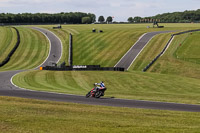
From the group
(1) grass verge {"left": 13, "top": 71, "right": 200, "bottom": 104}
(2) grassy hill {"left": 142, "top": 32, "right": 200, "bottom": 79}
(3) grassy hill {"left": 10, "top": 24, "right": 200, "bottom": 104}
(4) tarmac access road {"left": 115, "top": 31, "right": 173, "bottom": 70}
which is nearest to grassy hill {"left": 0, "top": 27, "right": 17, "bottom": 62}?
(3) grassy hill {"left": 10, "top": 24, "right": 200, "bottom": 104}

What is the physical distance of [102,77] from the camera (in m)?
52.4

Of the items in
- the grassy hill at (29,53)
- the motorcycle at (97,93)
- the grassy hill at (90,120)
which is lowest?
the grassy hill at (29,53)

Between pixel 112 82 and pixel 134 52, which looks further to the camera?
pixel 134 52

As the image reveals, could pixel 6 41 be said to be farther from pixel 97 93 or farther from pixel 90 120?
pixel 90 120

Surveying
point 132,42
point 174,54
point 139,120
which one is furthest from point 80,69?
point 139,120

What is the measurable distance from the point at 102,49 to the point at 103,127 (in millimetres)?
71919

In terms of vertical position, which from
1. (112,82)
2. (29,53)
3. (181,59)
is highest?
(181,59)

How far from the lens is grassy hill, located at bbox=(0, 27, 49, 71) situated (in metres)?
78.9

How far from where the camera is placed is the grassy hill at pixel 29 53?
78.9 metres

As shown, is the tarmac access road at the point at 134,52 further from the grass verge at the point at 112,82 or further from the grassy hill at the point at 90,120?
the grassy hill at the point at 90,120

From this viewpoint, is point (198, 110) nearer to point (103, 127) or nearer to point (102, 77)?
point (103, 127)

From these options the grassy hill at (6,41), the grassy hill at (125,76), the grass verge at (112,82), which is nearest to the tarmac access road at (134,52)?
the grassy hill at (125,76)

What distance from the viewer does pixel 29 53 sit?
295ft

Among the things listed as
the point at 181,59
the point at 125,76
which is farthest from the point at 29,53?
the point at 125,76
